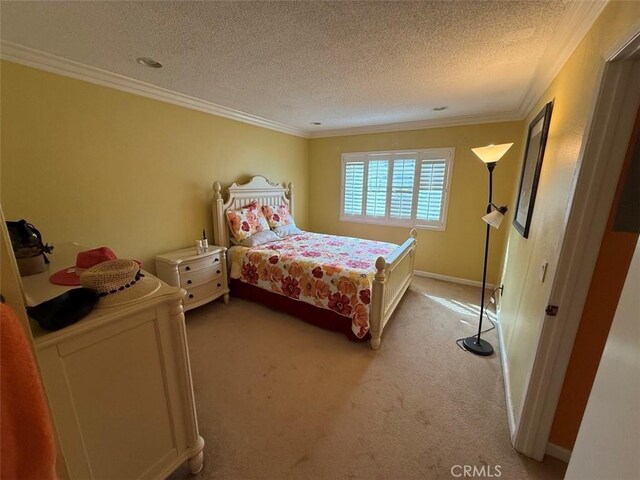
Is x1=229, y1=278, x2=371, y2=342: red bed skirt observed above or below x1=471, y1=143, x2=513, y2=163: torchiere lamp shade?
below

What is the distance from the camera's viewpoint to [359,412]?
1.75 m

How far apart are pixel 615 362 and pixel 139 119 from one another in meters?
3.47

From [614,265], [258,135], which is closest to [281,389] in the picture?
[614,265]

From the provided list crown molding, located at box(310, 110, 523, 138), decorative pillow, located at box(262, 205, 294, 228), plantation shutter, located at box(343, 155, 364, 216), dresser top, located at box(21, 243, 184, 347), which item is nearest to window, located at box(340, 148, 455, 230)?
plantation shutter, located at box(343, 155, 364, 216)

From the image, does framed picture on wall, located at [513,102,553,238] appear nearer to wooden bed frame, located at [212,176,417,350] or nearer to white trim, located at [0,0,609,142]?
white trim, located at [0,0,609,142]

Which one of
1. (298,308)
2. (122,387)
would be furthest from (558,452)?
(122,387)

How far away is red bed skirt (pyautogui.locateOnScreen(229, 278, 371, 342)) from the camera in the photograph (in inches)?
100

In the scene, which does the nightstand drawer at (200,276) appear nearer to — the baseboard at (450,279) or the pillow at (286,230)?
the pillow at (286,230)

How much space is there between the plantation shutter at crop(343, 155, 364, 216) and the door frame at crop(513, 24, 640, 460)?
3.44 m

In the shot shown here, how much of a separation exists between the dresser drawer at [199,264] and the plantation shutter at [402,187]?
2815 millimetres

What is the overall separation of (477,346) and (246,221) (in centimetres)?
292

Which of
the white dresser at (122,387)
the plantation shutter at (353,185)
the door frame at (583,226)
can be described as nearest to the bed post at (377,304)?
the door frame at (583,226)

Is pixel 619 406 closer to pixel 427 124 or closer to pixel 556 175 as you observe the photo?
pixel 556 175

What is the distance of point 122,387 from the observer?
1.07m
